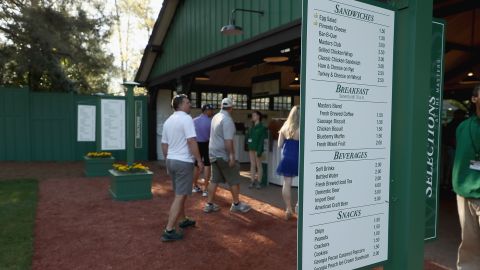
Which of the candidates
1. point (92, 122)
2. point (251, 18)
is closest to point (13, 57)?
point (92, 122)

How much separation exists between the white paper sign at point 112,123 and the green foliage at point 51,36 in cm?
568

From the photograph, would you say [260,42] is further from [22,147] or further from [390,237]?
[22,147]

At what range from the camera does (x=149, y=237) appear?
507cm

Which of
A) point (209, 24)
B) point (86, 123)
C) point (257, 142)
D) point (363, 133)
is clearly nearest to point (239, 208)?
point (257, 142)

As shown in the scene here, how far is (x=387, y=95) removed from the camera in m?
1.77

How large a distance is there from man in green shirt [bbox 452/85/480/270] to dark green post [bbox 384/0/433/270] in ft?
5.07

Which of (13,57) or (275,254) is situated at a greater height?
(13,57)

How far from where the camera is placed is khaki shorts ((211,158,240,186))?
5.95m

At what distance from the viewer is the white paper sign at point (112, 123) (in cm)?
904

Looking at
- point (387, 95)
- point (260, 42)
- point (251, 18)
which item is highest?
point (251, 18)

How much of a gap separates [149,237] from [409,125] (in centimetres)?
412

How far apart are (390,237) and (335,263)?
40cm

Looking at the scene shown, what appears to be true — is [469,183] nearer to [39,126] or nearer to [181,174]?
[181,174]

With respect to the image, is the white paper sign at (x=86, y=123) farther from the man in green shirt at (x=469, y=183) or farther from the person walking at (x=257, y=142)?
the man in green shirt at (x=469, y=183)
